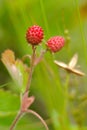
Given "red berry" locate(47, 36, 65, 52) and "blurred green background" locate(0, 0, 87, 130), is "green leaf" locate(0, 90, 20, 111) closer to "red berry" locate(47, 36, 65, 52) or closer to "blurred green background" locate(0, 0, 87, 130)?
"blurred green background" locate(0, 0, 87, 130)

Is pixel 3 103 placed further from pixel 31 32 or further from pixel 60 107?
pixel 31 32

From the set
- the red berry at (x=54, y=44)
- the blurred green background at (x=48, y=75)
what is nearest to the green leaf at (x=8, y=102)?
the blurred green background at (x=48, y=75)

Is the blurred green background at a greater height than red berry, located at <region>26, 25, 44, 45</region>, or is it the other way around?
red berry, located at <region>26, 25, 44, 45</region>

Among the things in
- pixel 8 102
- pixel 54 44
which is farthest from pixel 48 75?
pixel 54 44

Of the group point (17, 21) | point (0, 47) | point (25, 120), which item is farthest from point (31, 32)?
point (0, 47)

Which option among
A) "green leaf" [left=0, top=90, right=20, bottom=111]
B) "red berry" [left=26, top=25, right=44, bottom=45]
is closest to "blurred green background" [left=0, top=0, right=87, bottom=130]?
"green leaf" [left=0, top=90, right=20, bottom=111]

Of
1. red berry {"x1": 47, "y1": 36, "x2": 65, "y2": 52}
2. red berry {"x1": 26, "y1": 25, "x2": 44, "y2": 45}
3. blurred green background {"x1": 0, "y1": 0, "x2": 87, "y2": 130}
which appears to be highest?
red berry {"x1": 26, "y1": 25, "x2": 44, "y2": 45}

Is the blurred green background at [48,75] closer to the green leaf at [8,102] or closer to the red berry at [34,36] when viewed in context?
the green leaf at [8,102]

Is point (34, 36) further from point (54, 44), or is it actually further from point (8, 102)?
point (8, 102)
